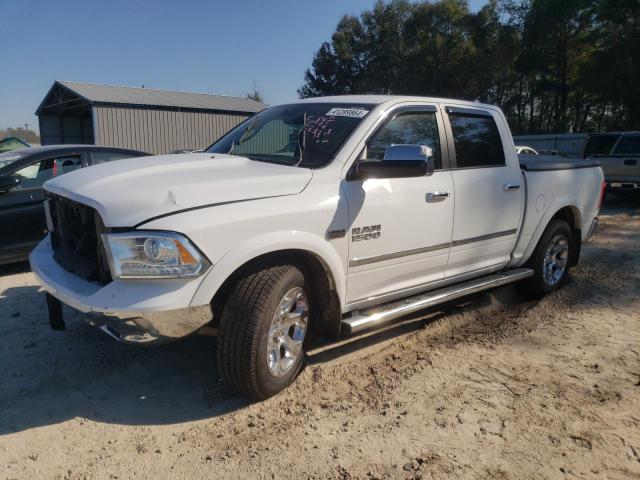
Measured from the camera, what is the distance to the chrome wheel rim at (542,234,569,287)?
5.36 m

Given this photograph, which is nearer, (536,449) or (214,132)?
(536,449)

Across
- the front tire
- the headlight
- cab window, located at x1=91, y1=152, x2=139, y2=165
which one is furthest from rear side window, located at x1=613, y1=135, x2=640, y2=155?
the headlight

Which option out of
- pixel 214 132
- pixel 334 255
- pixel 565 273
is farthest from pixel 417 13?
pixel 334 255

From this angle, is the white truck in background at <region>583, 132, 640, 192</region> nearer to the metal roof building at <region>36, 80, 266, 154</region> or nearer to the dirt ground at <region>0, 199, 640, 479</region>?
the dirt ground at <region>0, 199, 640, 479</region>

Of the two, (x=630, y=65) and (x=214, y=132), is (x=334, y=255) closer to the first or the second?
(x=214, y=132)

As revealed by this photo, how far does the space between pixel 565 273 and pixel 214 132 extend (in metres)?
22.1

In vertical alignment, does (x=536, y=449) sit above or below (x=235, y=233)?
below

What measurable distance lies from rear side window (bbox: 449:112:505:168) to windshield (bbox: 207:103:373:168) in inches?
37.8

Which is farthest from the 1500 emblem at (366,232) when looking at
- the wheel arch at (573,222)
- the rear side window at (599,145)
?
the rear side window at (599,145)

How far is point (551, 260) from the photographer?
5465 millimetres

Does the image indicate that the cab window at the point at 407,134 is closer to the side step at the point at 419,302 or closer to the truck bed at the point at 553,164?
the side step at the point at 419,302

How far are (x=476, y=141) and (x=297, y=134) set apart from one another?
1.69 m

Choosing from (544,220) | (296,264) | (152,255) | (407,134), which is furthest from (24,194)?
(544,220)

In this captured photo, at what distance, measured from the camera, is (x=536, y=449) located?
275cm
